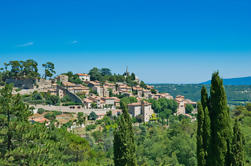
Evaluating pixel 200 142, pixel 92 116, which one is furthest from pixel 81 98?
pixel 200 142

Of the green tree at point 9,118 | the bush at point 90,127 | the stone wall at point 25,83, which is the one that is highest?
the stone wall at point 25,83

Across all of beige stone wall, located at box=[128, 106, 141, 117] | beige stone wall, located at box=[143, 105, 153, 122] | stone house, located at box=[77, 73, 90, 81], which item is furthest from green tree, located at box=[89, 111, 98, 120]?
stone house, located at box=[77, 73, 90, 81]

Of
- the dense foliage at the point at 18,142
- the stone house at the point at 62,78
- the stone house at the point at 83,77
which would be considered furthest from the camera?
the stone house at the point at 83,77

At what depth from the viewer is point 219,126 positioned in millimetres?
10617

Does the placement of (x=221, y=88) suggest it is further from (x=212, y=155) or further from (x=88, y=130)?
(x=88, y=130)

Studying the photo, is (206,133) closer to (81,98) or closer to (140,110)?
(140,110)

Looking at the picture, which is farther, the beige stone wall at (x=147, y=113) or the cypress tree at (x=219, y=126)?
the beige stone wall at (x=147, y=113)

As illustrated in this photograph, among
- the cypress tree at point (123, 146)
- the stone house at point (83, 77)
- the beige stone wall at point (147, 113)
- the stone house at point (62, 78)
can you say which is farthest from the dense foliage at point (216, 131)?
the stone house at point (83, 77)

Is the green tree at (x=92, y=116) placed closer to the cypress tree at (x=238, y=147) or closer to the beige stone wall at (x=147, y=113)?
the beige stone wall at (x=147, y=113)

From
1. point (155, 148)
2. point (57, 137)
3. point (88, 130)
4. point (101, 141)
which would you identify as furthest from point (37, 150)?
point (88, 130)

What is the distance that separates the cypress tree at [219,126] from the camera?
1030cm

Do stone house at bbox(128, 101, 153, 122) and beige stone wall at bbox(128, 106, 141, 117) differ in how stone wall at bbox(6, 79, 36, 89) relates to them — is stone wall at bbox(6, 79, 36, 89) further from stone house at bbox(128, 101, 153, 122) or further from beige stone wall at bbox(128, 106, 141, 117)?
beige stone wall at bbox(128, 106, 141, 117)

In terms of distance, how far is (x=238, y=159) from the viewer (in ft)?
30.7

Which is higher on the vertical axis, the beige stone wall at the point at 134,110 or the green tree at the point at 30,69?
the green tree at the point at 30,69
